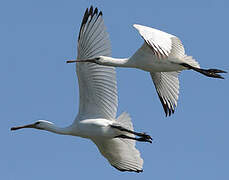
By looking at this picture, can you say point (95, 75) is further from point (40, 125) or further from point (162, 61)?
point (162, 61)

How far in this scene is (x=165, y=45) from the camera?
2155cm

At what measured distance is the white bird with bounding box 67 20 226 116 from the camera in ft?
70.9

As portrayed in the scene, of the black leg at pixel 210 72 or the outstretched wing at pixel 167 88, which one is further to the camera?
the outstretched wing at pixel 167 88

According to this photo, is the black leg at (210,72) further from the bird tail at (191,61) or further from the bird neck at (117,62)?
the bird neck at (117,62)

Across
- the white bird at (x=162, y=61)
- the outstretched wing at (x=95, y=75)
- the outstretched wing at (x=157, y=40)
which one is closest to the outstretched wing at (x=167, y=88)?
the white bird at (x=162, y=61)

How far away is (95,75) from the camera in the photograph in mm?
24766

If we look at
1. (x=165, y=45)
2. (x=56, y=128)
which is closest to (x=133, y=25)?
(x=165, y=45)

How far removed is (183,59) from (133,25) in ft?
7.64

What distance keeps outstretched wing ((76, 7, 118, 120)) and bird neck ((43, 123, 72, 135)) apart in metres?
0.44

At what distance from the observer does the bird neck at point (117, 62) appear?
78.8 feet

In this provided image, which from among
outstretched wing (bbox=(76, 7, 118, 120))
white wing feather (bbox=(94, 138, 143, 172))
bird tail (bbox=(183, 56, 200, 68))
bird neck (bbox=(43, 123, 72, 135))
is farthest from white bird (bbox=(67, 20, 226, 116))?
bird neck (bbox=(43, 123, 72, 135))

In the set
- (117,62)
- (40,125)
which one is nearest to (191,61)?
(117,62)

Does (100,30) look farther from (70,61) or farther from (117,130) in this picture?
(117,130)

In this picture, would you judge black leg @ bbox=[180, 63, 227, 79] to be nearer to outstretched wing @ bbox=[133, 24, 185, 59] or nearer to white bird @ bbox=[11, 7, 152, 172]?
outstretched wing @ bbox=[133, 24, 185, 59]
